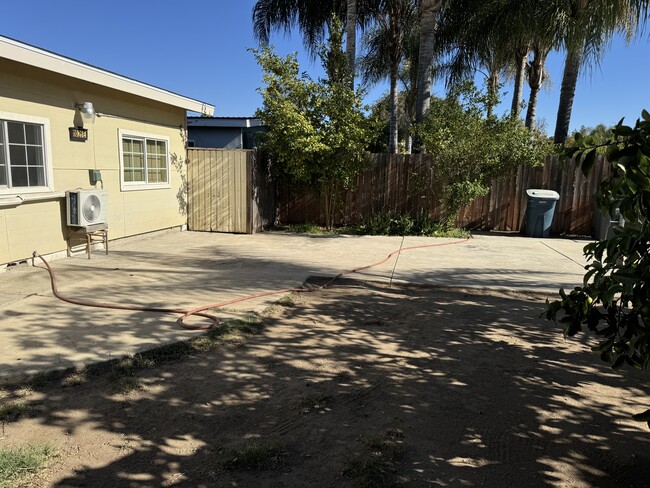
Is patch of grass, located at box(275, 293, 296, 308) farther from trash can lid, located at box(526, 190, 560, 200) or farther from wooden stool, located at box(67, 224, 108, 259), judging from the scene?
trash can lid, located at box(526, 190, 560, 200)

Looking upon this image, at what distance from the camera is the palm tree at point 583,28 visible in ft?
34.8

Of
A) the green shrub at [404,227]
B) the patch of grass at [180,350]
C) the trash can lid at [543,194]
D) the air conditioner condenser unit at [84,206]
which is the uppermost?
the trash can lid at [543,194]

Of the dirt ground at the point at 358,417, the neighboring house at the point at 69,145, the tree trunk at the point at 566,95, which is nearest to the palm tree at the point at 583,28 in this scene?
the tree trunk at the point at 566,95

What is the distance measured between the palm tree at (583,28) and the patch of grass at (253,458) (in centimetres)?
987

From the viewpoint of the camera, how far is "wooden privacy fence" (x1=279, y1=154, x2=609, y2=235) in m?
12.1

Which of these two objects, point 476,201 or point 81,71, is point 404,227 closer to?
point 476,201

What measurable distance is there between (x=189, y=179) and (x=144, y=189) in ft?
6.19

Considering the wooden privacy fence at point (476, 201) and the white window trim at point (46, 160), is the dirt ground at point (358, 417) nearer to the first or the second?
the white window trim at point (46, 160)

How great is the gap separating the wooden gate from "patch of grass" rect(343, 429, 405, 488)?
8996 millimetres

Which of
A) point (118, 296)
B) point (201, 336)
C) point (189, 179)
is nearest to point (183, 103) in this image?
point (189, 179)

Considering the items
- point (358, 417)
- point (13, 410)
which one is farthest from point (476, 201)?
point (13, 410)

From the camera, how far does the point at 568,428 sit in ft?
10.5

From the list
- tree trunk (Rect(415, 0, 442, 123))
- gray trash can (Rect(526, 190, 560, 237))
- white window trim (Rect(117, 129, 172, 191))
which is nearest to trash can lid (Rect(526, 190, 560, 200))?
gray trash can (Rect(526, 190, 560, 237))

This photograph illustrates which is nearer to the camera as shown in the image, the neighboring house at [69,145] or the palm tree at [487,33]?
the neighboring house at [69,145]
